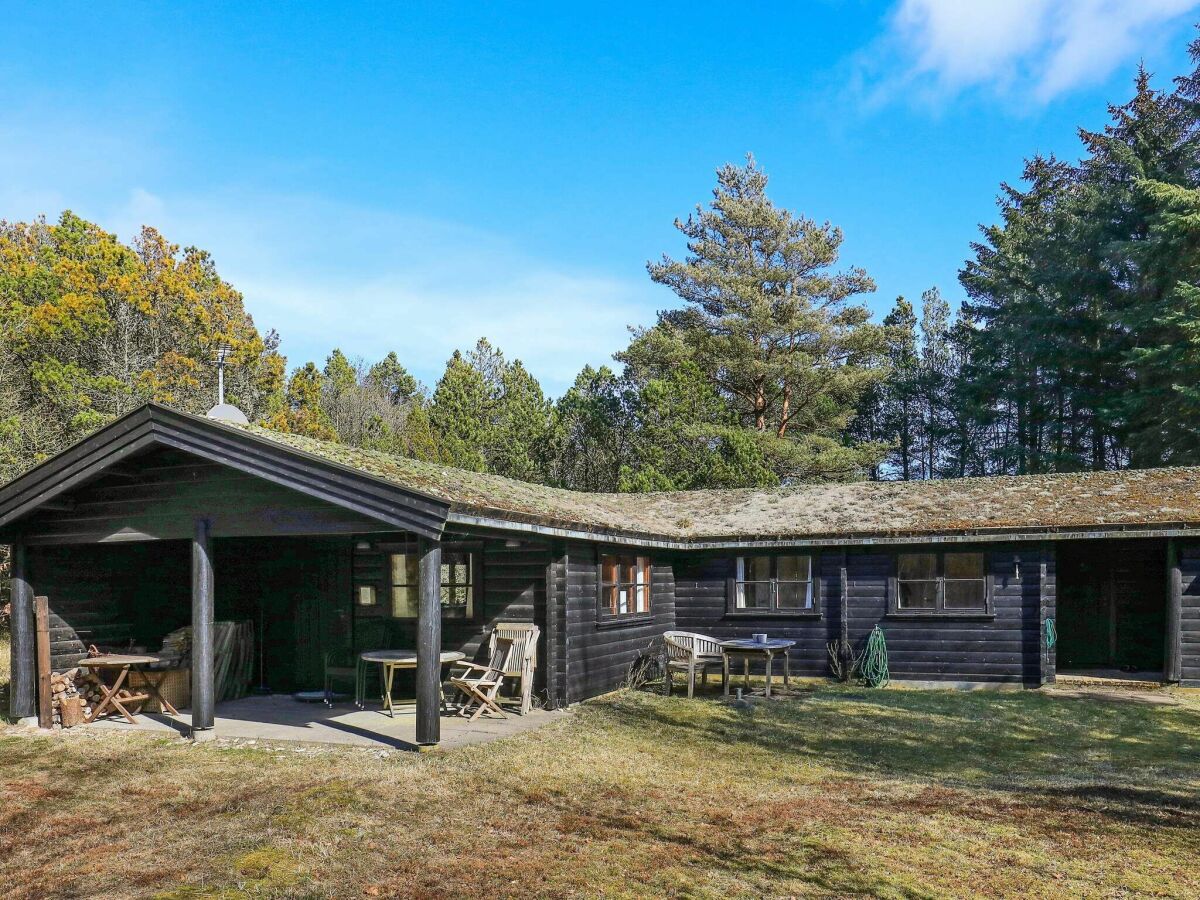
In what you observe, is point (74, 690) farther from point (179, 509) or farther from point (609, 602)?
point (609, 602)

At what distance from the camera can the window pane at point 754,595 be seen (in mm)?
16516

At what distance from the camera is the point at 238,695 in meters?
13.1

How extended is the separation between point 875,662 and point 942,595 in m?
1.57

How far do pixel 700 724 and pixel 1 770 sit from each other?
24.5 ft

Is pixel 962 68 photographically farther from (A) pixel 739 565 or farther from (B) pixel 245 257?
(B) pixel 245 257

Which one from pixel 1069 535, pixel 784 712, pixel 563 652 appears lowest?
pixel 784 712

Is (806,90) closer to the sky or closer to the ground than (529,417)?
closer to the sky

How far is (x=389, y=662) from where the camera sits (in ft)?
36.7

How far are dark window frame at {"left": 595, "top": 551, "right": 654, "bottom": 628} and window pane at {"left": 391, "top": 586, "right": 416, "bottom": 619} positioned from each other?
2.61 metres

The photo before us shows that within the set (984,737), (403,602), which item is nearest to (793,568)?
(984,737)

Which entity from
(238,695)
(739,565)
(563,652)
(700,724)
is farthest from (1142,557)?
(238,695)

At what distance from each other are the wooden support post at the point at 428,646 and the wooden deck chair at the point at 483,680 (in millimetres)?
1844

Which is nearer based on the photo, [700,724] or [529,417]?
[700,724]

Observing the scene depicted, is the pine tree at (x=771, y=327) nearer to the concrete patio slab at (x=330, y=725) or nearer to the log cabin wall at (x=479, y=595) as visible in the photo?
the log cabin wall at (x=479, y=595)
